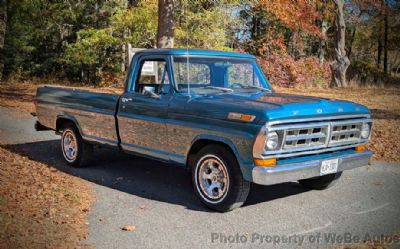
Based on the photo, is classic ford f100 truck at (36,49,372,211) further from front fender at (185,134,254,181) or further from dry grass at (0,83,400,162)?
dry grass at (0,83,400,162)

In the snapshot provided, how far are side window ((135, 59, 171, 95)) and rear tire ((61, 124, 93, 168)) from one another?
5.12 ft

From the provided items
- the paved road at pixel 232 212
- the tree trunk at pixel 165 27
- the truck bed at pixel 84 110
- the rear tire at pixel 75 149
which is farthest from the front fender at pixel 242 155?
the tree trunk at pixel 165 27

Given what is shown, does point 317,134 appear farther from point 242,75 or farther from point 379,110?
point 379,110

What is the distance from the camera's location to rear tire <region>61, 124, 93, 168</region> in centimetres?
775

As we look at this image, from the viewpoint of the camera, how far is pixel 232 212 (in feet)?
18.1

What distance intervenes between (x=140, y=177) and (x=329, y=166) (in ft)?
10.1

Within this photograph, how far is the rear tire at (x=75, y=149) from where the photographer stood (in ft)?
25.4

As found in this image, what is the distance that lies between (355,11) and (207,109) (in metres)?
33.1

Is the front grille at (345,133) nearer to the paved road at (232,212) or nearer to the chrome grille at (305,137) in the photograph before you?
the chrome grille at (305,137)

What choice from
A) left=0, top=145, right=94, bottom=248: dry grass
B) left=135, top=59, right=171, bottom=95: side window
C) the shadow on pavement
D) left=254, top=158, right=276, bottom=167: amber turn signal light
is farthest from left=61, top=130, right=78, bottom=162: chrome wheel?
left=254, top=158, right=276, bottom=167: amber turn signal light

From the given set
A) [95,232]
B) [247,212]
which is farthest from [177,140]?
[95,232]

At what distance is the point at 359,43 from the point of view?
4766 centimetres

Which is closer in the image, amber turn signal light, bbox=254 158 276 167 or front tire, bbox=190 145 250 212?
amber turn signal light, bbox=254 158 276 167

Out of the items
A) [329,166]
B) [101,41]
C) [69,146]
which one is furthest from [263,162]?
[101,41]
